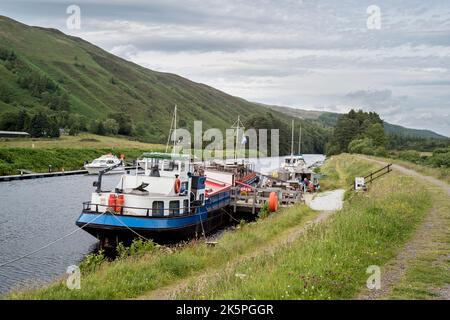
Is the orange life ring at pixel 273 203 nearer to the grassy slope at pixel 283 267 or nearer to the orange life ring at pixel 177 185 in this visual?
the orange life ring at pixel 177 185

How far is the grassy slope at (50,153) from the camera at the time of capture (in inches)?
2783

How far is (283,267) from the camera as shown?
45.1 feet

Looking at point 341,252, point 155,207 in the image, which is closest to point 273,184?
point 155,207

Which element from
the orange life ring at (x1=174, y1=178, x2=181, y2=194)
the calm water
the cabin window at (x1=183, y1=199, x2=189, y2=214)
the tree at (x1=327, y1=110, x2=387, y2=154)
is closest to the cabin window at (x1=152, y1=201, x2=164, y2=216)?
the orange life ring at (x1=174, y1=178, x2=181, y2=194)

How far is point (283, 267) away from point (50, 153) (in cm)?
7554

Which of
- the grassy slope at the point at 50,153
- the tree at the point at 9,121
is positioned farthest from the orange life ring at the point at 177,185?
the tree at the point at 9,121

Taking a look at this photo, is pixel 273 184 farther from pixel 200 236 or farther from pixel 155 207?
pixel 155 207

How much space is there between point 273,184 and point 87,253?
27.4m

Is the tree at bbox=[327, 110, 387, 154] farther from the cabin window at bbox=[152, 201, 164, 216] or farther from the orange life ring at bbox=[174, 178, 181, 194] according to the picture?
the cabin window at bbox=[152, 201, 164, 216]

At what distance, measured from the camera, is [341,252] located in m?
14.7

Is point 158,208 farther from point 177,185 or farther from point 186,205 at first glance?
point 186,205

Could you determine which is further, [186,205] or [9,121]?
[9,121]

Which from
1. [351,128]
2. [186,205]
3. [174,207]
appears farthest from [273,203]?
[351,128]

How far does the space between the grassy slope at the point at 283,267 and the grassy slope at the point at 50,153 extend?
53.4m
